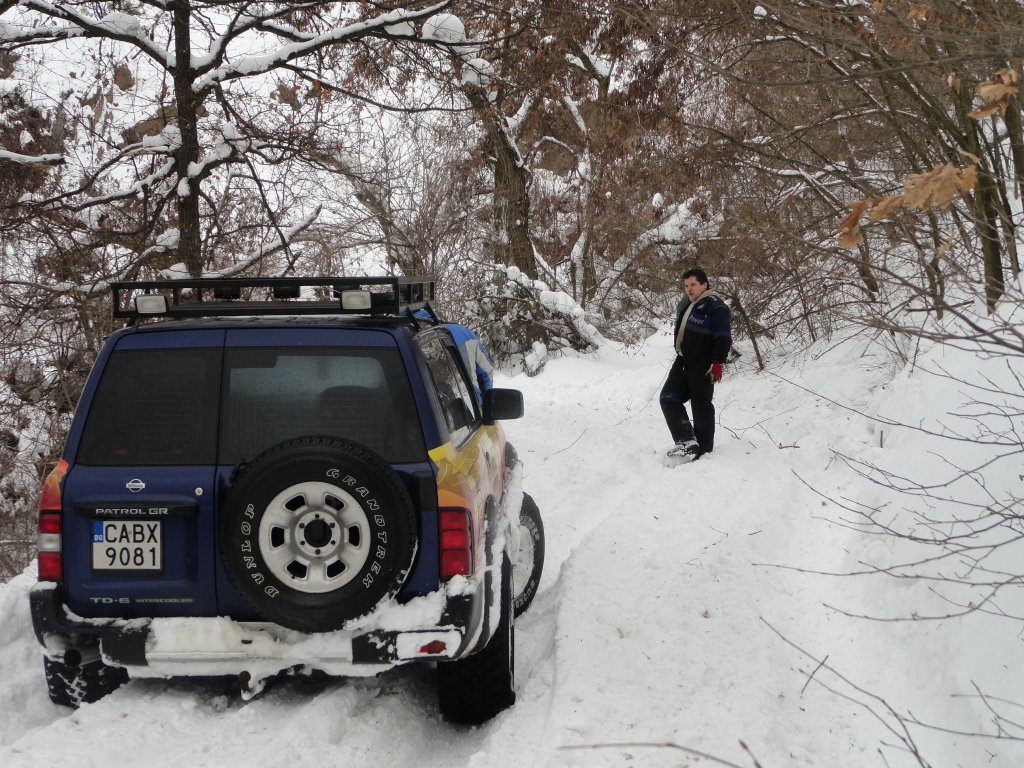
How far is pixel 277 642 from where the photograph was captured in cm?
338

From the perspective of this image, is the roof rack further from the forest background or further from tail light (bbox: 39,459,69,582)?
the forest background

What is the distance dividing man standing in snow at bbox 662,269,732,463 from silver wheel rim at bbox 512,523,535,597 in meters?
3.22

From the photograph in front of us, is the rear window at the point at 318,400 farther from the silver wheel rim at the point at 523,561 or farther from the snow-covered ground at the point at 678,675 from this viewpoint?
the silver wheel rim at the point at 523,561

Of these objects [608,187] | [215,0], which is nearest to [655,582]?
[215,0]

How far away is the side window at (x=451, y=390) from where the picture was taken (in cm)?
391

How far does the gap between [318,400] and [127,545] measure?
3.11ft

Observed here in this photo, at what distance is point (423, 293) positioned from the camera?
5336mm

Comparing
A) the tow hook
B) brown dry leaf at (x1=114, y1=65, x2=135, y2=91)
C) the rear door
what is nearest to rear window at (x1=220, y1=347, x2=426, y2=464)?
the rear door

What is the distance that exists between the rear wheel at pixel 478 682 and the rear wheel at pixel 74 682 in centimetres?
144

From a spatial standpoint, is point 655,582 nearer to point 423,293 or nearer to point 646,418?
point 423,293

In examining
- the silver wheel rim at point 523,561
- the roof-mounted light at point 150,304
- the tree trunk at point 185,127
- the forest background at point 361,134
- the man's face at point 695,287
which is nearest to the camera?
the roof-mounted light at point 150,304

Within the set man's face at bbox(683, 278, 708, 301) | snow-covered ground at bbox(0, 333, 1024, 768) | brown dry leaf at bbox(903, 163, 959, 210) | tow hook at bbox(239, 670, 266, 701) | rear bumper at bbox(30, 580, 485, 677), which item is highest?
brown dry leaf at bbox(903, 163, 959, 210)

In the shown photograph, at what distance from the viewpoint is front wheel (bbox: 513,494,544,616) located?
5250mm

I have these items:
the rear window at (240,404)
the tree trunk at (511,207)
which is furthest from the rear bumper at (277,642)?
the tree trunk at (511,207)
